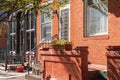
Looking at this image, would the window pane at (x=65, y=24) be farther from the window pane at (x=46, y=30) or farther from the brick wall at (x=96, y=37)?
the window pane at (x=46, y=30)

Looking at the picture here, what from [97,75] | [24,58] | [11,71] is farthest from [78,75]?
[24,58]

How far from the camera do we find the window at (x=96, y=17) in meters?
13.8

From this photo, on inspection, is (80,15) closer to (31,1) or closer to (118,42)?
(118,42)

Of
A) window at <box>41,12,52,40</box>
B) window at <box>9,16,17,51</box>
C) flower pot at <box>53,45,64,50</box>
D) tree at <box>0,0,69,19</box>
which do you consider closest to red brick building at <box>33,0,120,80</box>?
flower pot at <box>53,45,64,50</box>

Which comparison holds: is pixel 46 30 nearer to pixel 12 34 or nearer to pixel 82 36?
pixel 82 36

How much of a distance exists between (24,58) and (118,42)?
1163 centimetres

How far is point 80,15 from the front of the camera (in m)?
15.1

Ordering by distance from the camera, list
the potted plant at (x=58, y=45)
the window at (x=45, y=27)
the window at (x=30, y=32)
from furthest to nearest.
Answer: the window at (x=30, y=32) → the window at (x=45, y=27) → the potted plant at (x=58, y=45)

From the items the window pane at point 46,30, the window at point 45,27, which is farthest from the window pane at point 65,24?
the window pane at point 46,30

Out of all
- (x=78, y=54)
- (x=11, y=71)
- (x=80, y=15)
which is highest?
(x=80, y=15)

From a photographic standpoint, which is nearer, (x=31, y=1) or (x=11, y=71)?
(x=31, y=1)

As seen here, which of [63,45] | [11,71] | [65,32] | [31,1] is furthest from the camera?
[11,71]

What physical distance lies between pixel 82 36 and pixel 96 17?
43.9 inches

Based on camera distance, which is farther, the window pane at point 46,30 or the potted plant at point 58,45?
the window pane at point 46,30
